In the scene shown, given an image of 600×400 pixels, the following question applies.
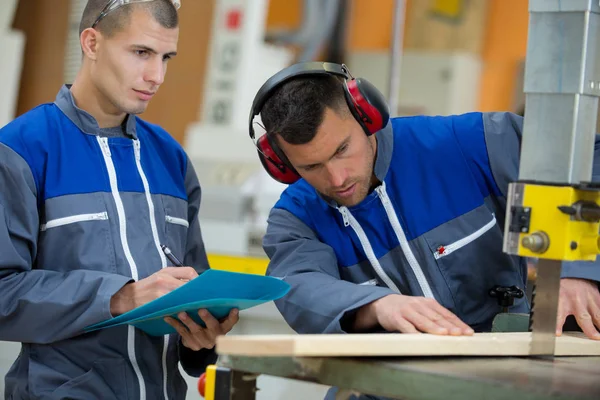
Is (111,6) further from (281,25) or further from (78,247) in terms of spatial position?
(281,25)

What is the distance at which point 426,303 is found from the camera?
1.70 m

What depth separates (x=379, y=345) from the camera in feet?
4.72

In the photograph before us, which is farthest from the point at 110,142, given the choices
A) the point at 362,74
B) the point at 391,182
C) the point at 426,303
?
the point at 362,74

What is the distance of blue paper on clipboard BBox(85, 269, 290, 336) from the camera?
1635 millimetres

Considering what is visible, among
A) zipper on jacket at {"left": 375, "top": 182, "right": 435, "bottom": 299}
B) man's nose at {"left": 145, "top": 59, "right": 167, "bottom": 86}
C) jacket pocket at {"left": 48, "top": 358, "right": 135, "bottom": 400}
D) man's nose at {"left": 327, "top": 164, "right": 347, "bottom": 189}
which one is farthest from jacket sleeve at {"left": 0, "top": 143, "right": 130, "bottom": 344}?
zipper on jacket at {"left": 375, "top": 182, "right": 435, "bottom": 299}

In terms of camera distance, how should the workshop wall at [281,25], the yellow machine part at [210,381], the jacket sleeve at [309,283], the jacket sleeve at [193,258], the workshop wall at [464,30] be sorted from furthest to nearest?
the workshop wall at [464,30], the workshop wall at [281,25], the jacket sleeve at [193,258], the jacket sleeve at [309,283], the yellow machine part at [210,381]

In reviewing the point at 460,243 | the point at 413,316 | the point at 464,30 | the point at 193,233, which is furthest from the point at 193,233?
the point at 464,30

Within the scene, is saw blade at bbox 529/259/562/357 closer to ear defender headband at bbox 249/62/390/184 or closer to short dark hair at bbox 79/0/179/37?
ear defender headband at bbox 249/62/390/184

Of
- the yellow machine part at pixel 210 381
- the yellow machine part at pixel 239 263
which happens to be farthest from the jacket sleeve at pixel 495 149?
the yellow machine part at pixel 239 263

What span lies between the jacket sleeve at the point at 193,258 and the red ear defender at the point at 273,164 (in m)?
0.31

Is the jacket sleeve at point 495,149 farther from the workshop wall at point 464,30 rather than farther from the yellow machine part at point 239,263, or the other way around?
the workshop wall at point 464,30

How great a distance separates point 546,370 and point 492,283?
57 cm

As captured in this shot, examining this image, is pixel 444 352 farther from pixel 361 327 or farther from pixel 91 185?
pixel 91 185

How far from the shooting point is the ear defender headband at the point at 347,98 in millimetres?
1937
